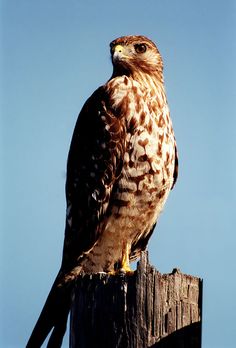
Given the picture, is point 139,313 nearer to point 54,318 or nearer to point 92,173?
point 54,318

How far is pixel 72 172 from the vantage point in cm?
592

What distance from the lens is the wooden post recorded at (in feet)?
11.6

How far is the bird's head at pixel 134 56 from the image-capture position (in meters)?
6.16

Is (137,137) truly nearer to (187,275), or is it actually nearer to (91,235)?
(91,235)

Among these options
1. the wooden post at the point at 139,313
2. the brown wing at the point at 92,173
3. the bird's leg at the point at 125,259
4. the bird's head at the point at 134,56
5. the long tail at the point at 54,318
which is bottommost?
the wooden post at the point at 139,313

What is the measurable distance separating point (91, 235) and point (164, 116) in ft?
3.76

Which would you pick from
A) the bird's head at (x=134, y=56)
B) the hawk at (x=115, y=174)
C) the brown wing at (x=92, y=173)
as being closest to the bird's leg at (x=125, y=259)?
the hawk at (x=115, y=174)

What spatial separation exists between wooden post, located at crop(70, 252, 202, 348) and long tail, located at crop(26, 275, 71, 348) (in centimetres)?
91

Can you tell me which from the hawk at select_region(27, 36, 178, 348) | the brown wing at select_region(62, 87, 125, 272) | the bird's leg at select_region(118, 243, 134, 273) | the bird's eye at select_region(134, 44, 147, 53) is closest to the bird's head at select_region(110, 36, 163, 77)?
the bird's eye at select_region(134, 44, 147, 53)

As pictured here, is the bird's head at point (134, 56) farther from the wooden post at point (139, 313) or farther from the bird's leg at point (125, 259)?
the wooden post at point (139, 313)

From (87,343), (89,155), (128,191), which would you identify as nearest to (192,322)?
(87,343)

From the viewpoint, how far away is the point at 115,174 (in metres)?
5.54

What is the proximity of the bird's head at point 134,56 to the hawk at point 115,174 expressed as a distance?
0.66 feet

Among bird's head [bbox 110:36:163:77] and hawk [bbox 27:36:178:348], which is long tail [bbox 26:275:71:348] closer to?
hawk [bbox 27:36:178:348]
